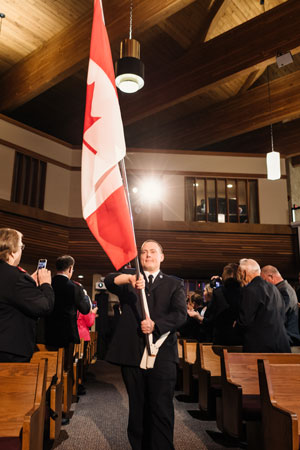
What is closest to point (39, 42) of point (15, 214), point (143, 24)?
point (143, 24)

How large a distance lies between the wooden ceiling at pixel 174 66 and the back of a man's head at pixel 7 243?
476cm

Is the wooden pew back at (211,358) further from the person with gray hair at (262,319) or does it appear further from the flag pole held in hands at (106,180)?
the flag pole held in hands at (106,180)

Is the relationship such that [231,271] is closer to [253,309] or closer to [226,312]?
[226,312]

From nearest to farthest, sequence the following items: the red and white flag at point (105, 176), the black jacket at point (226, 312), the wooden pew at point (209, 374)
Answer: the red and white flag at point (105, 176) < the wooden pew at point (209, 374) < the black jacket at point (226, 312)

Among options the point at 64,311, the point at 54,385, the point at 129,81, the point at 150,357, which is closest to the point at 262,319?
the point at 150,357

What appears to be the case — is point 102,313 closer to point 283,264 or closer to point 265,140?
point 283,264

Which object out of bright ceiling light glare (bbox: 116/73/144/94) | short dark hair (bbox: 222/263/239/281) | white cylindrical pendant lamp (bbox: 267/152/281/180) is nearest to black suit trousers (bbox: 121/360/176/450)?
short dark hair (bbox: 222/263/239/281)

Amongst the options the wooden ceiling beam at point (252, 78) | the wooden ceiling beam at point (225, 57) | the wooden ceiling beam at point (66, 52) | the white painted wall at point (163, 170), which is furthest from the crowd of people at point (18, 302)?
the wooden ceiling beam at point (252, 78)

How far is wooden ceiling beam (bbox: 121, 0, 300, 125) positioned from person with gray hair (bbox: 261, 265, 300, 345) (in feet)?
12.8

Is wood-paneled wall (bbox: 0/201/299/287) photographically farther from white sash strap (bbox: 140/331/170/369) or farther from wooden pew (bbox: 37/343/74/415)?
white sash strap (bbox: 140/331/170/369)

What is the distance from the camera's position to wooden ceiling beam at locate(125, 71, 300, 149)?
8.20 metres

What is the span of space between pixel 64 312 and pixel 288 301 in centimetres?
228

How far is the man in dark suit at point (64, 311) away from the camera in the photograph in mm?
3605

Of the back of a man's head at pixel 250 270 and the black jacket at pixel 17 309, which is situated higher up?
the back of a man's head at pixel 250 270
